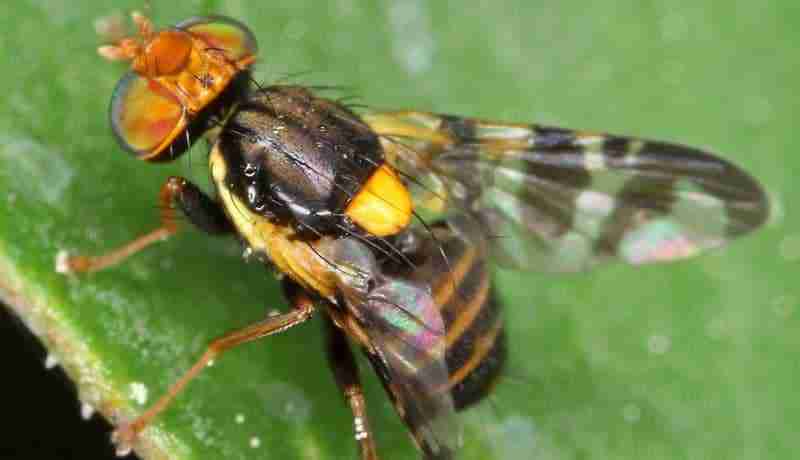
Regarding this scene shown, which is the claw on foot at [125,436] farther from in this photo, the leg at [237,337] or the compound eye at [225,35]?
the compound eye at [225,35]

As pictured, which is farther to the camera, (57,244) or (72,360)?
(57,244)

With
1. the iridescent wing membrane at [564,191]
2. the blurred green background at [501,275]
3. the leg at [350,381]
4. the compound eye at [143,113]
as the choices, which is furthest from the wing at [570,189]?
the compound eye at [143,113]

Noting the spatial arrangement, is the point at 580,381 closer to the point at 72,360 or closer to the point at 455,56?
the point at 455,56

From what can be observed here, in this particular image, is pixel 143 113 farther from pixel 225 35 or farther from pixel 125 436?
pixel 125 436

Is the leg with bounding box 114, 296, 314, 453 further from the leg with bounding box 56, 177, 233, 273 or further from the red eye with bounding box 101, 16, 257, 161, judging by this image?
the red eye with bounding box 101, 16, 257, 161

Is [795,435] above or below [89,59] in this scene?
below

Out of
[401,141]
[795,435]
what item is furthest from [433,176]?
[795,435]
